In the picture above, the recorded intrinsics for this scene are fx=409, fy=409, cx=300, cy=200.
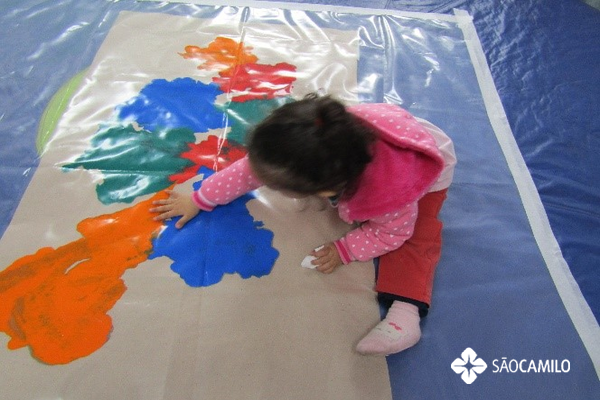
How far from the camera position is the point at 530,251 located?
0.80m

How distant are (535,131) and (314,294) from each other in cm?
70

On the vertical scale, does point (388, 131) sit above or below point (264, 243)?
above

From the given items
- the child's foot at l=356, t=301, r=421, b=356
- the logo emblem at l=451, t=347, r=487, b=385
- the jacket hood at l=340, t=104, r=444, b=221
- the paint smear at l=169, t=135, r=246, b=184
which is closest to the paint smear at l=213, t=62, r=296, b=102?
the paint smear at l=169, t=135, r=246, b=184

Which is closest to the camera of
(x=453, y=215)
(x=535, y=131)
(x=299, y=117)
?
(x=299, y=117)

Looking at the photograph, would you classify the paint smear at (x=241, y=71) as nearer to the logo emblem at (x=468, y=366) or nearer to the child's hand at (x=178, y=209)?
the child's hand at (x=178, y=209)

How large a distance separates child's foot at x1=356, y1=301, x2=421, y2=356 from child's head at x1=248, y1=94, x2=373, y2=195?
27 cm

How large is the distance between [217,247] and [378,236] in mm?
288

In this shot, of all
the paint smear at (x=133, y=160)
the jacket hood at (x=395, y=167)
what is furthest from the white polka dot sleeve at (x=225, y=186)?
the jacket hood at (x=395, y=167)

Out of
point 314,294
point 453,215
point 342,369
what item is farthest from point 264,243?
point 453,215

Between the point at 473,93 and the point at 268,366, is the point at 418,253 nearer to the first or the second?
the point at 268,366

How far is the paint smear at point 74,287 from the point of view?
63cm

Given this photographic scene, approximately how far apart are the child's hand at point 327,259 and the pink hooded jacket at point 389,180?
2cm

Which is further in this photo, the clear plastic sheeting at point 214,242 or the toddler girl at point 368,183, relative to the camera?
the clear plastic sheeting at point 214,242

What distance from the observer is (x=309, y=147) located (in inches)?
19.4
